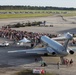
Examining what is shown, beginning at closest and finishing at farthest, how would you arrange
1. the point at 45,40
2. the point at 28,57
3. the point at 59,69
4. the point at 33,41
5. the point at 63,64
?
the point at 59,69 → the point at 63,64 → the point at 28,57 → the point at 45,40 → the point at 33,41

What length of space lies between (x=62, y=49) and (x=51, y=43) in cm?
617

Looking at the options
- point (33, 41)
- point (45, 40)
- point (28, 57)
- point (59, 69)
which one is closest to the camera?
point (59, 69)

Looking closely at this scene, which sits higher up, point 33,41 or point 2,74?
point 2,74

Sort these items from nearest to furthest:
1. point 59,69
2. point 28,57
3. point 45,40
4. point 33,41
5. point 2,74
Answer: point 2,74
point 59,69
point 28,57
point 45,40
point 33,41

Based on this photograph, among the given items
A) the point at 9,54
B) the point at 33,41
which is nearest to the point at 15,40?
the point at 33,41

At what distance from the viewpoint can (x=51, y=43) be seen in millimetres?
51719

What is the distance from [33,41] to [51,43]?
17.4 m

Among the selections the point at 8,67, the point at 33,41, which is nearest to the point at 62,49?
the point at 8,67

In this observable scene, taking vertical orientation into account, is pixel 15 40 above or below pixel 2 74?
below

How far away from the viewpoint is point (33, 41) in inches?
2707

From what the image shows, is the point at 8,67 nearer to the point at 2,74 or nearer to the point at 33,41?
the point at 2,74

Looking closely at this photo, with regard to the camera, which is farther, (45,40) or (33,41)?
(33,41)

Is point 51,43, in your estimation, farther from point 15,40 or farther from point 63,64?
point 15,40

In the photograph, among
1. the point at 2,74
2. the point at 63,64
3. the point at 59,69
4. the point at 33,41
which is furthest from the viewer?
the point at 33,41
